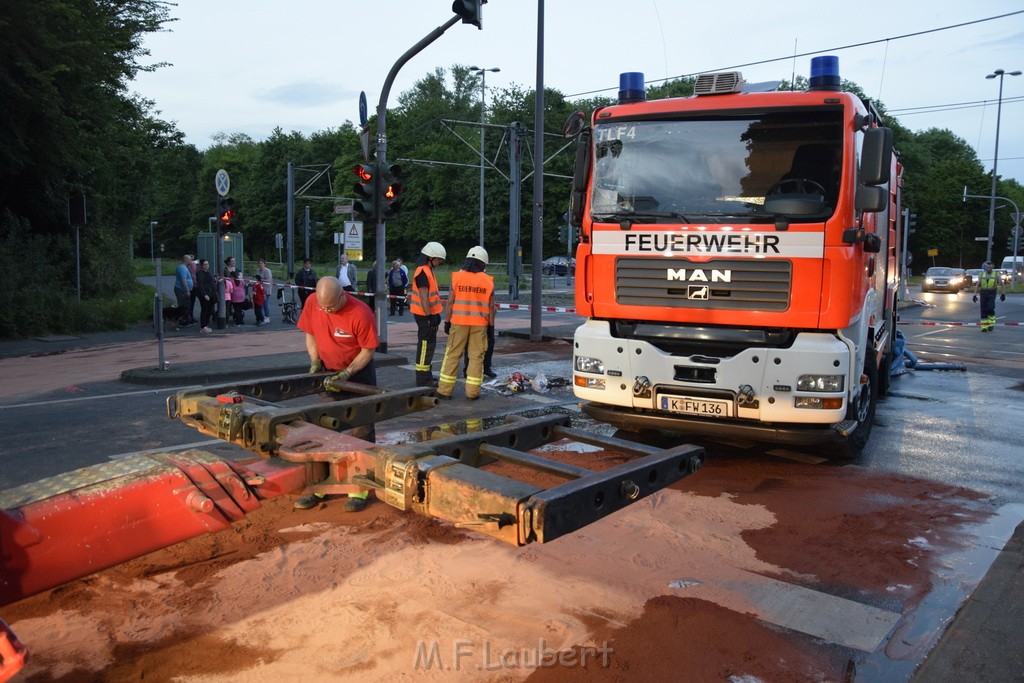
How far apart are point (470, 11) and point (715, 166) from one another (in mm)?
6869

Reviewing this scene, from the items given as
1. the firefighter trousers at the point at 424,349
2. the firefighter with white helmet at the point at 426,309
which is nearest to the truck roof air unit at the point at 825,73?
the firefighter with white helmet at the point at 426,309

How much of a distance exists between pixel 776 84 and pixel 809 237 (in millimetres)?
1978

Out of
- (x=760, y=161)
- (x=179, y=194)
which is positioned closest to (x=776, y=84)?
(x=760, y=161)

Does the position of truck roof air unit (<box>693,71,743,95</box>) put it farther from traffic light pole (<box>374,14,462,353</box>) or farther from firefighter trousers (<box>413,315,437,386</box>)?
traffic light pole (<box>374,14,462,353</box>)

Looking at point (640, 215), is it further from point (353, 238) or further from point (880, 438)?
point (353, 238)

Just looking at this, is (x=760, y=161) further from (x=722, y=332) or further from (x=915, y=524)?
(x=915, y=524)

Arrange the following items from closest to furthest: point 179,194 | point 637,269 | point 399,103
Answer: point 637,269, point 399,103, point 179,194

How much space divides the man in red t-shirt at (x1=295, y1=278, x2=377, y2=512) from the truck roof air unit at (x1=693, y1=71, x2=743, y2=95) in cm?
346

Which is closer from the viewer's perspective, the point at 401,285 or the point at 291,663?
the point at 291,663

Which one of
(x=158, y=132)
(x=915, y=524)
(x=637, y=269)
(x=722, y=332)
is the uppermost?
(x=158, y=132)

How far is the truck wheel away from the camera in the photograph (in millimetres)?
7051

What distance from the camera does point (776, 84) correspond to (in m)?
7.53

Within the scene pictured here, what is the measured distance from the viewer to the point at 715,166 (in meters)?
6.75

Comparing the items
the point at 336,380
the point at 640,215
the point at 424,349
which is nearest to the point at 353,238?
the point at 424,349
